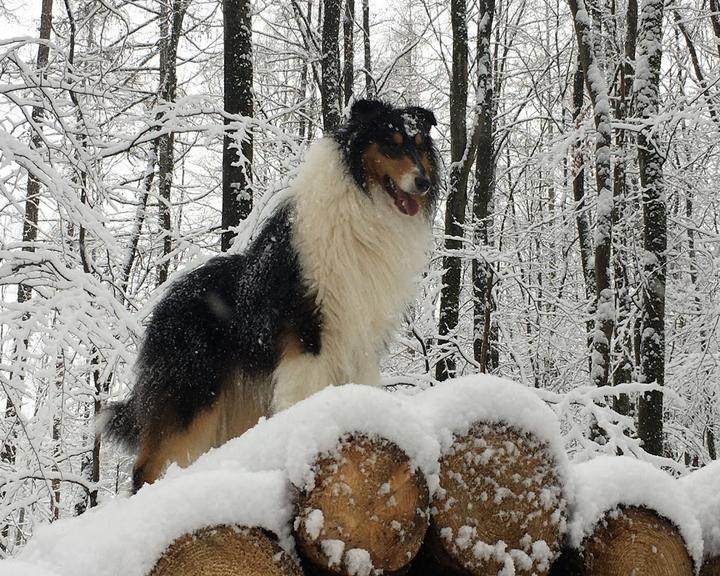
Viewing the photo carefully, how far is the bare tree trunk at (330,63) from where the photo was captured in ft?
27.7

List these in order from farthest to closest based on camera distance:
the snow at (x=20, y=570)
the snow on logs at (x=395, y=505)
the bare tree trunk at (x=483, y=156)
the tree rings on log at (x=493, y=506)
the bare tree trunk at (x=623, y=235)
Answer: the bare tree trunk at (x=483, y=156) < the bare tree trunk at (x=623, y=235) < the tree rings on log at (x=493, y=506) < the snow on logs at (x=395, y=505) < the snow at (x=20, y=570)

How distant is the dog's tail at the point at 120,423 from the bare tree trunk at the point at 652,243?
19.7 ft

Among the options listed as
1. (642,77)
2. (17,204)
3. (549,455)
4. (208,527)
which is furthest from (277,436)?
(642,77)

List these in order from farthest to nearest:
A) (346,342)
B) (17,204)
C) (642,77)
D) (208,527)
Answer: (642,77) → (17,204) → (346,342) → (208,527)

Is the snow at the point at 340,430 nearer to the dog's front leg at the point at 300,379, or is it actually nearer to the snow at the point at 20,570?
the snow at the point at 20,570

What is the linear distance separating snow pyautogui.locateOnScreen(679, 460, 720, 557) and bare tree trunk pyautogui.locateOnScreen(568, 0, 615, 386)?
21.0 ft

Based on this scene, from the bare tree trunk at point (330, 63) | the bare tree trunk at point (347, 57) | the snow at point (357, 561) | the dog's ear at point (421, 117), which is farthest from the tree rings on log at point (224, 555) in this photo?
the bare tree trunk at point (347, 57)

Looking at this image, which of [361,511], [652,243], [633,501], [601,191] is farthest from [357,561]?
[601,191]

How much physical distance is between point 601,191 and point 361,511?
782 centimetres

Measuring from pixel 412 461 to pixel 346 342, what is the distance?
2.29 meters

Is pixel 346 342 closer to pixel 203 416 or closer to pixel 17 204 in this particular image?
pixel 203 416

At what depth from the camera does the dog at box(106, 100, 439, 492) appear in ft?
12.7

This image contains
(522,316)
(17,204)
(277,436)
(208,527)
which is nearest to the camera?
(208,527)

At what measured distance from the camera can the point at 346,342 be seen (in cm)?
386
